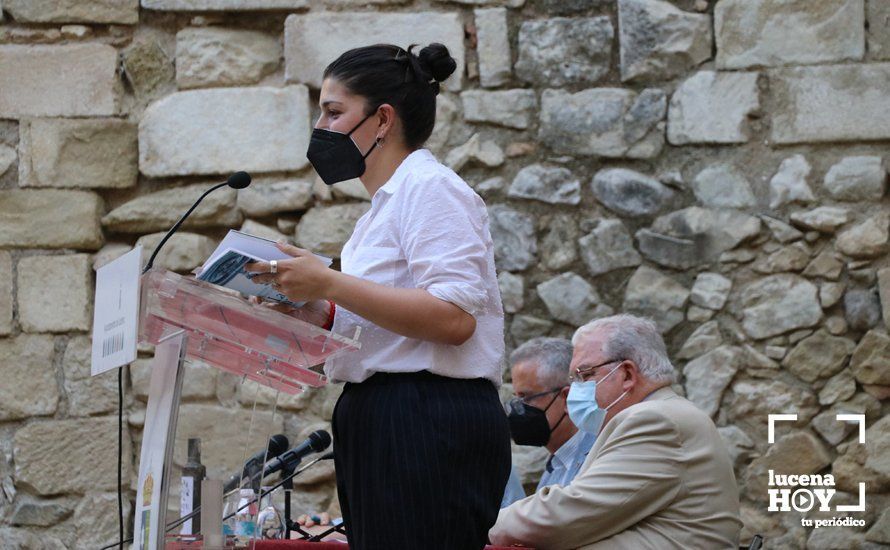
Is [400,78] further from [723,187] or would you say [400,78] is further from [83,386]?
[83,386]

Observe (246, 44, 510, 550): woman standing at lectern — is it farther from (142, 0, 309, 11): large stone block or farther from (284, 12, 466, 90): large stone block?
(142, 0, 309, 11): large stone block

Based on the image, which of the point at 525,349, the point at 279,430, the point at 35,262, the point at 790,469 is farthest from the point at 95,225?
the point at 790,469

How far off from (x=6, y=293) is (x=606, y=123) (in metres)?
2.14

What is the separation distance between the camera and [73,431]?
4.07 metres

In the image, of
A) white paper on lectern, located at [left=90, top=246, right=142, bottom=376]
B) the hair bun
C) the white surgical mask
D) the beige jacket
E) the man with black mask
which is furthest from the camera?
the man with black mask

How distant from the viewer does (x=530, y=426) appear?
11.9 feet

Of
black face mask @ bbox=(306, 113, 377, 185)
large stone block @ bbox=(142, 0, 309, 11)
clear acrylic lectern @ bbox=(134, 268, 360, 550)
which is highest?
large stone block @ bbox=(142, 0, 309, 11)

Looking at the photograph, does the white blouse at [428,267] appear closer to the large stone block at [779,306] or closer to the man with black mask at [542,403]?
the man with black mask at [542,403]

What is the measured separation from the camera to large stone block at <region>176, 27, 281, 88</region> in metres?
4.21

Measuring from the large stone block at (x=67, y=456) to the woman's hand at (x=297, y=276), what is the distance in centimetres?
255

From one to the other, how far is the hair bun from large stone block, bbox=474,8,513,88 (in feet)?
6.84

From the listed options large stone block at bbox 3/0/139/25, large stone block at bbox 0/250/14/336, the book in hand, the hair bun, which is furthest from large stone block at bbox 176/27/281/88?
the book in hand

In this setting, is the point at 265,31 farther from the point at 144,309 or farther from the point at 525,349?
the point at 144,309

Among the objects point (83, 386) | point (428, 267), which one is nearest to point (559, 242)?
point (83, 386)
